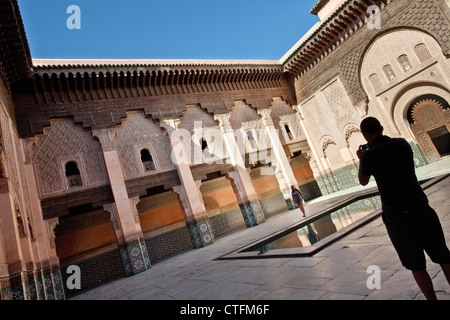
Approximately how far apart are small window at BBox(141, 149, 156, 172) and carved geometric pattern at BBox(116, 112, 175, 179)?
0.14 metres

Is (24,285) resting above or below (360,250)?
above

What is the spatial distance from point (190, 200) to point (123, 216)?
6.91 ft

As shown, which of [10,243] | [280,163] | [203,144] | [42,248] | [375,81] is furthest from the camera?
[280,163]

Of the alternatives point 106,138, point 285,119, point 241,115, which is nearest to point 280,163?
point 285,119

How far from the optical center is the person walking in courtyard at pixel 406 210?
132cm

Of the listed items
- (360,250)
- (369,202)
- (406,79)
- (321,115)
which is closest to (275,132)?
(321,115)

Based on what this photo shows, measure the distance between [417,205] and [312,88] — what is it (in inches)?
429

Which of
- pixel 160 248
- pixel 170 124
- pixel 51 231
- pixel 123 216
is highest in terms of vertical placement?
pixel 170 124

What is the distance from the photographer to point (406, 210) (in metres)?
1.36

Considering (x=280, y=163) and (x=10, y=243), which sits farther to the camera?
(x=280, y=163)

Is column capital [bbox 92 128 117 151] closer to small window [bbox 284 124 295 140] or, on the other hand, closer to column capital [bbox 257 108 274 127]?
column capital [bbox 257 108 274 127]

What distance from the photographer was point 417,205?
1.35 meters

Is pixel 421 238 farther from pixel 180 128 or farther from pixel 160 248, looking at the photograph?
pixel 160 248
